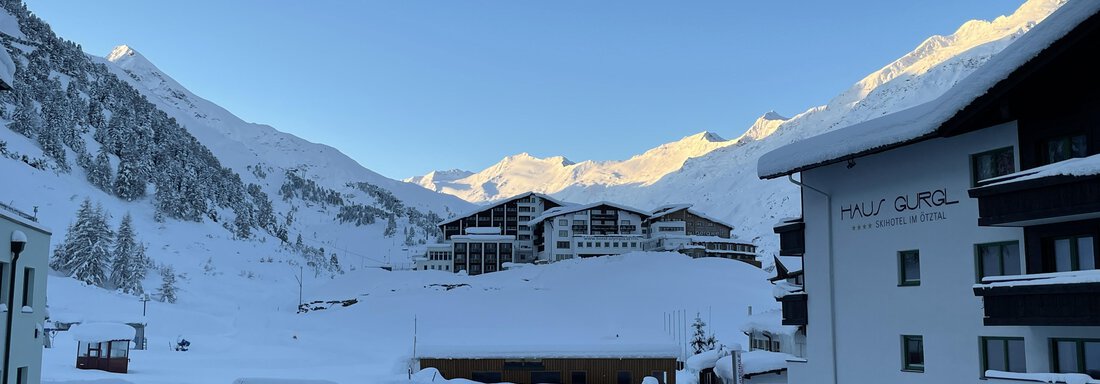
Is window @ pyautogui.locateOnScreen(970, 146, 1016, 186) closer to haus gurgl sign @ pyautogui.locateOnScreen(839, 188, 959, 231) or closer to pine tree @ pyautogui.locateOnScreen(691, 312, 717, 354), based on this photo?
haus gurgl sign @ pyautogui.locateOnScreen(839, 188, 959, 231)

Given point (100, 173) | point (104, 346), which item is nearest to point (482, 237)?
point (100, 173)

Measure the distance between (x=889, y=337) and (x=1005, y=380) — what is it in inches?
145

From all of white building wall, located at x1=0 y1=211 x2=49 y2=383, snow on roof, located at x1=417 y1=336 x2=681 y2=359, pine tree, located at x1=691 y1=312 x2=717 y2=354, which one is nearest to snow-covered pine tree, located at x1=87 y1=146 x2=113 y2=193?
pine tree, located at x1=691 y1=312 x2=717 y2=354

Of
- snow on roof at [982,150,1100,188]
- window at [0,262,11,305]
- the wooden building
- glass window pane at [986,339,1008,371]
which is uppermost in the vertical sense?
snow on roof at [982,150,1100,188]

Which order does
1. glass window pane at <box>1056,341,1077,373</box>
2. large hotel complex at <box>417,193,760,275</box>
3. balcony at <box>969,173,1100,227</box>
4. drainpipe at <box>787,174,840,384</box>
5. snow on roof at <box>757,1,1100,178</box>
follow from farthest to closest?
large hotel complex at <box>417,193,760,275</box>, drainpipe at <box>787,174,840,384</box>, glass window pane at <box>1056,341,1077,373</box>, snow on roof at <box>757,1,1100,178</box>, balcony at <box>969,173,1100,227</box>

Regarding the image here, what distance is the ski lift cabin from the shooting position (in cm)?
4169

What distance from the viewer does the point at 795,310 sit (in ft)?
77.3

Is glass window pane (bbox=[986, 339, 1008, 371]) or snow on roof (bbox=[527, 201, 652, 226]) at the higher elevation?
snow on roof (bbox=[527, 201, 652, 226])

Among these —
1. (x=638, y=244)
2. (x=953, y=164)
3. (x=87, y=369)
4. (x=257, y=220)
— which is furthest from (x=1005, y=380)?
(x=257, y=220)

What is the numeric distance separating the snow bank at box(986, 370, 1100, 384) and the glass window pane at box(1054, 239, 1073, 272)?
6.63ft

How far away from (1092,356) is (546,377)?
89.3 ft

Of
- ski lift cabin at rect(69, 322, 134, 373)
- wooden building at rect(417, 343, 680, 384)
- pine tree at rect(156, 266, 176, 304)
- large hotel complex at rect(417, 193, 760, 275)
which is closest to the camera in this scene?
wooden building at rect(417, 343, 680, 384)

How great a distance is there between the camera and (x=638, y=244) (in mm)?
104875

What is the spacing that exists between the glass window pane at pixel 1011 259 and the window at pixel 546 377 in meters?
25.2
